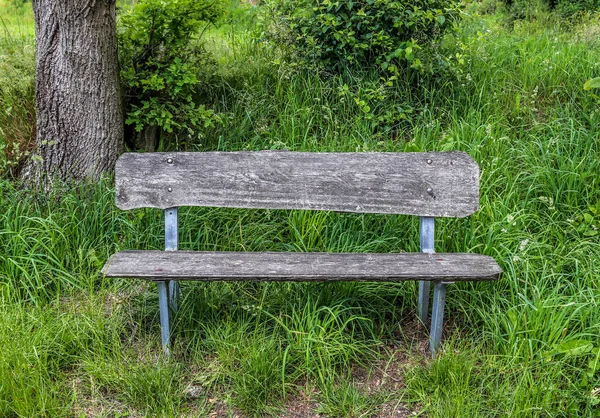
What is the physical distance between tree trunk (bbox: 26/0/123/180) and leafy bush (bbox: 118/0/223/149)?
0.21 metres

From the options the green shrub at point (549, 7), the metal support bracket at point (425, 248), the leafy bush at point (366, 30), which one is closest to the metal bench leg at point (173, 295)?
the metal support bracket at point (425, 248)

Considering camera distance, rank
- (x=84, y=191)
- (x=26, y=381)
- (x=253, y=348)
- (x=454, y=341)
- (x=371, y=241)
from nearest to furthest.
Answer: (x=26, y=381)
(x=253, y=348)
(x=454, y=341)
(x=371, y=241)
(x=84, y=191)

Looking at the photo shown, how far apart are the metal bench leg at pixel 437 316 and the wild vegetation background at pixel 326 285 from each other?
0.09m

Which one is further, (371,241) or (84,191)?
(84,191)

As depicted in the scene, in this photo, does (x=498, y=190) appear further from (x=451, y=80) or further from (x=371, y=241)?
(x=451, y=80)

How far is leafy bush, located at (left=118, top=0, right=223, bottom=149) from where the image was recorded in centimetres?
385

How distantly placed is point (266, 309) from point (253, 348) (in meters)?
0.38

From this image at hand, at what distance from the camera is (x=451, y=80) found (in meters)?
4.50

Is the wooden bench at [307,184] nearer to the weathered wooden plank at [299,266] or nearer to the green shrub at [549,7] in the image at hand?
the weathered wooden plank at [299,266]

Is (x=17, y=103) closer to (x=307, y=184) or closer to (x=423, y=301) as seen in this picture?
(x=307, y=184)

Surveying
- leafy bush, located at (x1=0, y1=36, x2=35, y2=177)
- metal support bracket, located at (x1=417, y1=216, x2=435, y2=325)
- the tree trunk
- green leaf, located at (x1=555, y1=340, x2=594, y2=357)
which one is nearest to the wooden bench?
metal support bracket, located at (x1=417, y1=216, x2=435, y2=325)

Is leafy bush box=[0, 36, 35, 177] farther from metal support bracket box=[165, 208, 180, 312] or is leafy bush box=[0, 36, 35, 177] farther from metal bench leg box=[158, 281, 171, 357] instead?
metal bench leg box=[158, 281, 171, 357]

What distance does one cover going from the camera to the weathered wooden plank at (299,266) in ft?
8.63

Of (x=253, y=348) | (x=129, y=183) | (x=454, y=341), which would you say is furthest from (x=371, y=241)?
(x=129, y=183)
